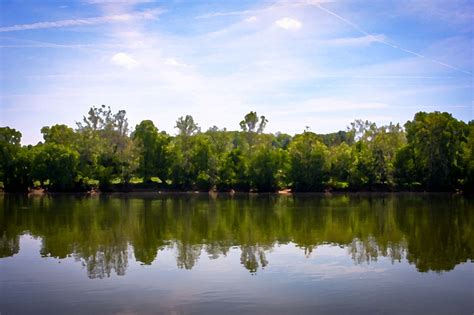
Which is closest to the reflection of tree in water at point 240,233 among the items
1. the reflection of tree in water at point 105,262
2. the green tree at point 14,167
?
the reflection of tree in water at point 105,262

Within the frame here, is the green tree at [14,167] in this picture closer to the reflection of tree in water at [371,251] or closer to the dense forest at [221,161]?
the dense forest at [221,161]

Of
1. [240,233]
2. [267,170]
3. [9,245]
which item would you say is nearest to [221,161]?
[267,170]

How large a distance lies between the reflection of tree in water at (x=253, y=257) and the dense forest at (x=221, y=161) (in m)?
62.2

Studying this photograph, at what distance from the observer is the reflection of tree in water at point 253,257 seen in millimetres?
25337

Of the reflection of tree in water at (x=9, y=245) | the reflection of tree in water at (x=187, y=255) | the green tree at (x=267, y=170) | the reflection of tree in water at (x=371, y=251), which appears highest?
the green tree at (x=267, y=170)

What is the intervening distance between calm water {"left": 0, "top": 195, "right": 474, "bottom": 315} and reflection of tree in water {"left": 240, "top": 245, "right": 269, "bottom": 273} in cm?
6

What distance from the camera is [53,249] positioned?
30.6 m

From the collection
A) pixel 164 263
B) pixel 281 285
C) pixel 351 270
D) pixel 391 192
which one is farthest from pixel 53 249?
pixel 391 192

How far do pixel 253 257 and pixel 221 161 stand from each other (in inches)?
2727

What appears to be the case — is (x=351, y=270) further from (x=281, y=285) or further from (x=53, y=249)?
(x=53, y=249)

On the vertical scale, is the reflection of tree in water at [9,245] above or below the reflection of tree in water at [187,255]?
above

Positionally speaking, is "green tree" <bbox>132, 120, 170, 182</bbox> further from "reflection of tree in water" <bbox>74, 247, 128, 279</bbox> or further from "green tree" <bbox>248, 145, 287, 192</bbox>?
"reflection of tree in water" <bbox>74, 247, 128, 279</bbox>

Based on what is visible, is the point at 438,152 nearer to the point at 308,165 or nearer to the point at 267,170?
the point at 308,165

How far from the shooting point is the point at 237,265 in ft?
84.0
